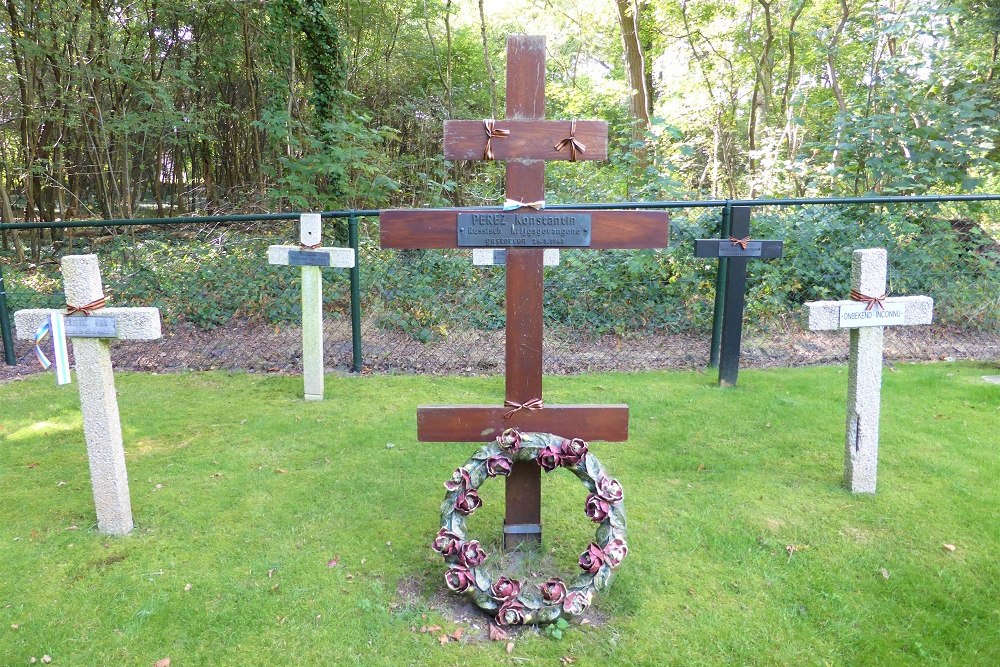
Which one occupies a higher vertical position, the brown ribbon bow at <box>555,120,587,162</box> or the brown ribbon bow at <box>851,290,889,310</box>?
the brown ribbon bow at <box>555,120,587,162</box>

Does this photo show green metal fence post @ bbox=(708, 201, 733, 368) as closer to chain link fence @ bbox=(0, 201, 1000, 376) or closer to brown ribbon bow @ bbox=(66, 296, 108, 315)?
chain link fence @ bbox=(0, 201, 1000, 376)

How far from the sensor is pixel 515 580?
2479 millimetres

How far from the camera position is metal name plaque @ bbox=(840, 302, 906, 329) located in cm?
310

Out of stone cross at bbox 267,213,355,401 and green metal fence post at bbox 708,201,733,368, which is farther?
green metal fence post at bbox 708,201,733,368

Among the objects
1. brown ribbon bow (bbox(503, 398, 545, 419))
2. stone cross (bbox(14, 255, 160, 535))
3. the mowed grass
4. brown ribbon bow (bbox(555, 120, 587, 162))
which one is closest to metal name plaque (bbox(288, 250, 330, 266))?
the mowed grass

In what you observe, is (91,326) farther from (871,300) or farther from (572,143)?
(871,300)

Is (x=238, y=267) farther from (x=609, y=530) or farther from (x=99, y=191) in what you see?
(x=99, y=191)

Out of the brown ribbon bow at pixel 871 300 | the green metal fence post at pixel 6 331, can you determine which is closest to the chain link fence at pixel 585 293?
the green metal fence post at pixel 6 331

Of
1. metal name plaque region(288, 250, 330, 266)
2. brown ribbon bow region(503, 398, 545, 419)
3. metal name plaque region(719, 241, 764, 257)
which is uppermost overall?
metal name plaque region(719, 241, 764, 257)

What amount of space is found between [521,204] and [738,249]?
3113 mm

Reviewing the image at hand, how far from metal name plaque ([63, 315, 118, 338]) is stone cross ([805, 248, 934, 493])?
126 inches

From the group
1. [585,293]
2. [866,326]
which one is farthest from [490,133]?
[585,293]

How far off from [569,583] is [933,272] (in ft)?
Answer: 18.5

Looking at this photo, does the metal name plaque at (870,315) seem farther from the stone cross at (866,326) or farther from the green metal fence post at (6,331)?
the green metal fence post at (6,331)
